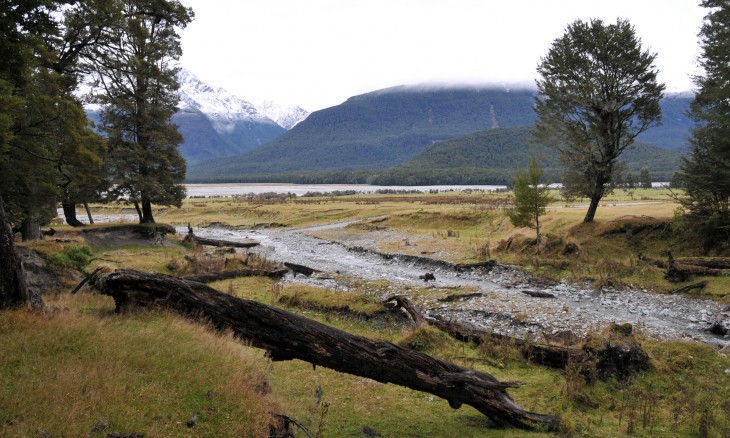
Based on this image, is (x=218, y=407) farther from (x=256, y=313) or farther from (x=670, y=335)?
(x=670, y=335)

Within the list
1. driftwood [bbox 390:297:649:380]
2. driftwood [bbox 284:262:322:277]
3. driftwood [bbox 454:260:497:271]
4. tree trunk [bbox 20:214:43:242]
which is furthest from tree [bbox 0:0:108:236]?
driftwood [bbox 454:260:497:271]

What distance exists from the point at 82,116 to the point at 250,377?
19188 mm

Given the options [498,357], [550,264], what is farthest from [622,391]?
[550,264]

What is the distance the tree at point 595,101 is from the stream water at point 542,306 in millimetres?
11276

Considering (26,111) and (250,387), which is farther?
(26,111)

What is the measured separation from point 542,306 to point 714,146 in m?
15.7

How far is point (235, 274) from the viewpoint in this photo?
26281 mm

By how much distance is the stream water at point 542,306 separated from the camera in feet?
56.4

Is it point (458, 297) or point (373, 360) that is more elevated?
point (373, 360)

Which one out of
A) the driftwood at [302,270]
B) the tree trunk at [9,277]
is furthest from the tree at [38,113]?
the driftwood at [302,270]

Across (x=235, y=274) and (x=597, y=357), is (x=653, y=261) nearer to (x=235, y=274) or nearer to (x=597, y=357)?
Answer: (x=597, y=357)

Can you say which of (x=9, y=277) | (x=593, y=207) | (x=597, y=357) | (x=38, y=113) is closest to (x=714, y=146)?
(x=593, y=207)

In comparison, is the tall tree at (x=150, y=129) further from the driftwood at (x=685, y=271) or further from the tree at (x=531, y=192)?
the driftwood at (x=685, y=271)

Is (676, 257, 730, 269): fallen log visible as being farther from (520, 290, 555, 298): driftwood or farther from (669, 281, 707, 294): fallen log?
(520, 290, 555, 298): driftwood
